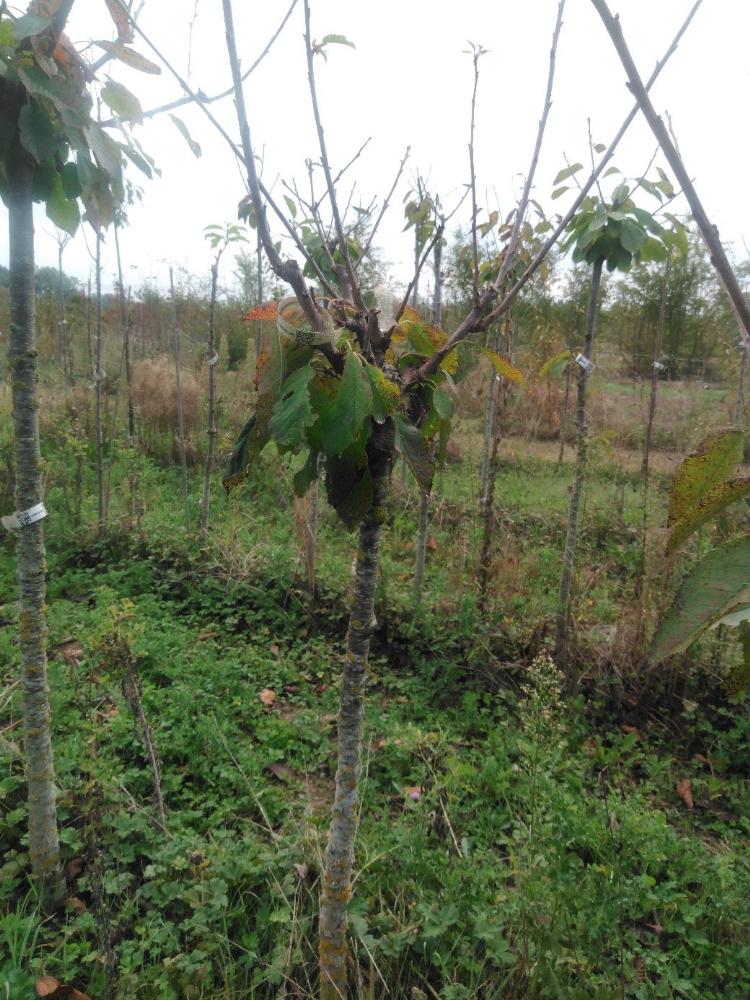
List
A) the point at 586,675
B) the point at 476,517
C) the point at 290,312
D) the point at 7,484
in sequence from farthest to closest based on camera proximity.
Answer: the point at 7,484, the point at 476,517, the point at 586,675, the point at 290,312

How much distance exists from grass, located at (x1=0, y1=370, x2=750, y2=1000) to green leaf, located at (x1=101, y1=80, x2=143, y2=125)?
1.56 m

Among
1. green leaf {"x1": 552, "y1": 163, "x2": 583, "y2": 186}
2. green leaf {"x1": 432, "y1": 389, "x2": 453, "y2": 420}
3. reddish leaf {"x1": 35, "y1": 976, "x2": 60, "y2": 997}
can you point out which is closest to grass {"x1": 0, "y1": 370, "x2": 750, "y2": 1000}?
reddish leaf {"x1": 35, "y1": 976, "x2": 60, "y2": 997}

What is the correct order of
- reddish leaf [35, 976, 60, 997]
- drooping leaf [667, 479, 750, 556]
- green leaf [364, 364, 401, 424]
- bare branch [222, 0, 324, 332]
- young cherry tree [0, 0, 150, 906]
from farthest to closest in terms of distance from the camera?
reddish leaf [35, 976, 60, 997] → young cherry tree [0, 0, 150, 906] → green leaf [364, 364, 401, 424] → bare branch [222, 0, 324, 332] → drooping leaf [667, 479, 750, 556]

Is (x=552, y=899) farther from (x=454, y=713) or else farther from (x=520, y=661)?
(x=520, y=661)

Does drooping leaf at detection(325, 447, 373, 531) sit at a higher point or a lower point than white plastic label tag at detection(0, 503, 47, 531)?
higher

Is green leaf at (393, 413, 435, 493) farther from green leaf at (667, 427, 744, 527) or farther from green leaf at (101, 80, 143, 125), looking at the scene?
green leaf at (101, 80, 143, 125)

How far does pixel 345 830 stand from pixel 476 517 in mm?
3583

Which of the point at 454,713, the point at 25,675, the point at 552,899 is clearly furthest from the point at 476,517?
the point at 25,675

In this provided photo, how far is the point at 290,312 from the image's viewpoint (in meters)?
1.18

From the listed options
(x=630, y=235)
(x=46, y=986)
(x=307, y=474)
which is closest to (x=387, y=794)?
(x=46, y=986)

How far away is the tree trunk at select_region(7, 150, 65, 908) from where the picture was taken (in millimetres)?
1789

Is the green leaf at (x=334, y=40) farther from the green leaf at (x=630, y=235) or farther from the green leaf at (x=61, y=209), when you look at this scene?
the green leaf at (x=630, y=235)

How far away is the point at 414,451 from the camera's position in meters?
1.17

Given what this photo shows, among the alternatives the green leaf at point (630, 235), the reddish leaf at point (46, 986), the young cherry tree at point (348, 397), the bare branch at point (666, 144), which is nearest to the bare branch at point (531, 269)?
the young cherry tree at point (348, 397)
